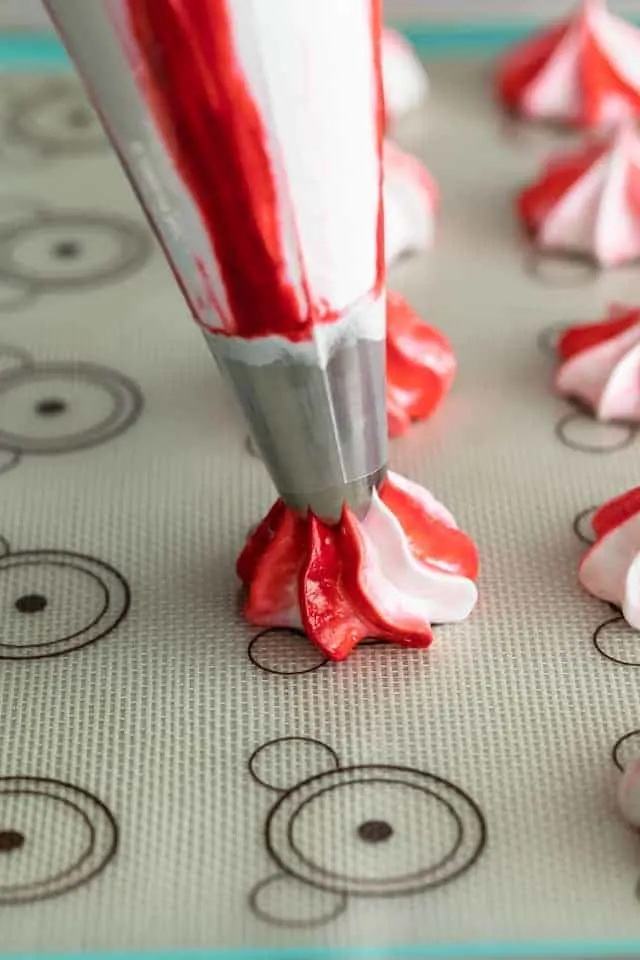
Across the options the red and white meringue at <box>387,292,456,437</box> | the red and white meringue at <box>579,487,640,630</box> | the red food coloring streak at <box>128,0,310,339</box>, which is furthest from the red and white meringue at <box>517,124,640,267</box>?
the red food coloring streak at <box>128,0,310,339</box>

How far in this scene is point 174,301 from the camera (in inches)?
30.2

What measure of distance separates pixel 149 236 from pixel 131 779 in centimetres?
40

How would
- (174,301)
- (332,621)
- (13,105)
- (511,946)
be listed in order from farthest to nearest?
(13,105), (174,301), (332,621), (511,946)

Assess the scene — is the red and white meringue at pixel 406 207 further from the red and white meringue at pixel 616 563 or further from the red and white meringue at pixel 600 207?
the red and white meringue at pixel 616 563

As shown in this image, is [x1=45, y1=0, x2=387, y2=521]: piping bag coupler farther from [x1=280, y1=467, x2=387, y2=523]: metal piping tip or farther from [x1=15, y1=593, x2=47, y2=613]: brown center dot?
[x1=15, y1=593, x2=47, y2=613]: brown center dot

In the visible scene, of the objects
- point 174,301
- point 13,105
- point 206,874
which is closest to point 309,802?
point 206,874

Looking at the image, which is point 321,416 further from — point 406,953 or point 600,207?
point 600,207

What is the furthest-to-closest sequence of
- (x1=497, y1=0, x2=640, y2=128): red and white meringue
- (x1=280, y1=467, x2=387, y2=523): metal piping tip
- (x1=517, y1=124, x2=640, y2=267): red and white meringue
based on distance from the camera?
(x1=497, y1=0, x2=640, y2=128): red and white meringue
(x1=517, y1=124, x2=640, y2=267): red and white meringue
(x1=280, y1=467, x2=387, y2=523): metal piping tip

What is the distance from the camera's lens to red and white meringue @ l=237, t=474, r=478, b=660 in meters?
0.54

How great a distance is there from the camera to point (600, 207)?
0.78m

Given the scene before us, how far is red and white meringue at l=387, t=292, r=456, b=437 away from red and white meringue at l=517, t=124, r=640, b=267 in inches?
5.5

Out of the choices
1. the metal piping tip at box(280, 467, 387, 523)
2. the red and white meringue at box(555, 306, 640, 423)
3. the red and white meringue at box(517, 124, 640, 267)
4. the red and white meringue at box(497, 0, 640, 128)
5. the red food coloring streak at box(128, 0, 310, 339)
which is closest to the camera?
the red food coloring streak at box(128, 0, 310, 339)

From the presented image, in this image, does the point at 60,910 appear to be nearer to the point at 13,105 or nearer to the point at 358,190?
the point at 358,190

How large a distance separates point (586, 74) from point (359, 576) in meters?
0.47
